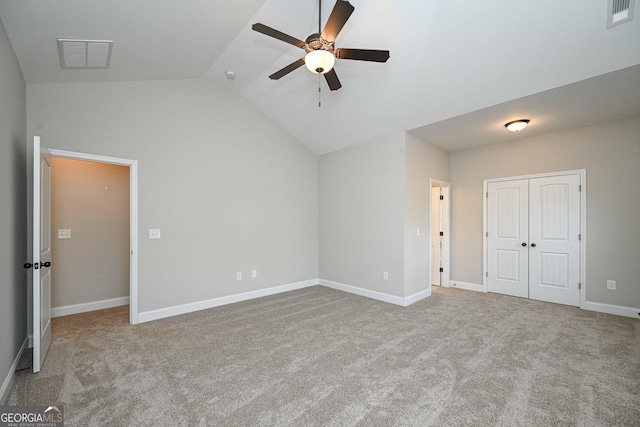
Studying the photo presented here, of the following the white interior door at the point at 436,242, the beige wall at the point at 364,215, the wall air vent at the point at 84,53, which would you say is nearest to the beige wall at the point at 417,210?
the beige wall at the point at 364,215

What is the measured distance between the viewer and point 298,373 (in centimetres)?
246

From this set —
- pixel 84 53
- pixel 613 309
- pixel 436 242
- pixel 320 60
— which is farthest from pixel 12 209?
pixel 613 309

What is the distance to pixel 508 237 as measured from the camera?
5.05 metres

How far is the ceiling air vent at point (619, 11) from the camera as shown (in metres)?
2.26

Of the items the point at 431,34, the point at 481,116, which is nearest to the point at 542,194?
the point at 481,116

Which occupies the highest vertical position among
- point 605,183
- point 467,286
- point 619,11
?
point 619,11

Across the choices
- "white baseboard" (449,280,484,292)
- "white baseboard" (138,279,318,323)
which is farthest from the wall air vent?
"white baseboard" (449,280,484,292)

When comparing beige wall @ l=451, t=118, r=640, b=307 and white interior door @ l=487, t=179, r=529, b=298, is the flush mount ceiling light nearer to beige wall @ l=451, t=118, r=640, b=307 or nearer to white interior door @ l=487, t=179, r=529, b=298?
beige wall @ l=451, t=118, r=640, b=307

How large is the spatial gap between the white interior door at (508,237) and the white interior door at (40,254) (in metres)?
6.24

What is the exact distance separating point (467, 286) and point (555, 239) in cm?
165

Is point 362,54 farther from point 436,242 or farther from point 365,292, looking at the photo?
point 436,242

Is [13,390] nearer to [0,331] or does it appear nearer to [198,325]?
[0,331]

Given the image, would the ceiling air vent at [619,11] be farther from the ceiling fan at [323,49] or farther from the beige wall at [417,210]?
the beige wall at [417,210]

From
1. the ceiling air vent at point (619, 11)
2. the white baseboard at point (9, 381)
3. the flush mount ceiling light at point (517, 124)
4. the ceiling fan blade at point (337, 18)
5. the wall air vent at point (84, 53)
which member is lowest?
the white baseboard at point (9, 381)
